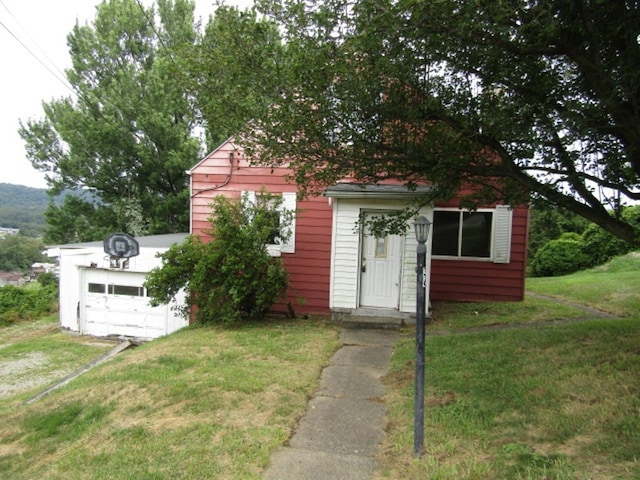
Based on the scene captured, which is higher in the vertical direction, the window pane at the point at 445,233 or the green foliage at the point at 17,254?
the window pane at the point at 445,233

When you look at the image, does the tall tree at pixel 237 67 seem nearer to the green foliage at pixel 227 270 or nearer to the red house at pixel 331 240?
the green foliage at pixel 227 270

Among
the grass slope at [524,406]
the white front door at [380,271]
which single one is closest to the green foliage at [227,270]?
the white front door at [380,271]

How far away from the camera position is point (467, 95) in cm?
454

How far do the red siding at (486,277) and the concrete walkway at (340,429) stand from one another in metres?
4.38

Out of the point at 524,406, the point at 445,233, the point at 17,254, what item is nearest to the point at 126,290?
the point at 445,233

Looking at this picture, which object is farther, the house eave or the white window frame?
the white window frame

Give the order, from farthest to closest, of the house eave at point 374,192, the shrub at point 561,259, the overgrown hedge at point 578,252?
the shrub at point 561,259 → the overgrown hedge at point 578,252 → the house eave at point 374,192

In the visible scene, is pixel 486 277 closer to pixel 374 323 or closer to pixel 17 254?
pixel 374 323

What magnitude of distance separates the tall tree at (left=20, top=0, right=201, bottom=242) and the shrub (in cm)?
1628

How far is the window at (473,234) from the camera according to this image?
31.3 feet

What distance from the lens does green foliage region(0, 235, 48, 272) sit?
45125mm

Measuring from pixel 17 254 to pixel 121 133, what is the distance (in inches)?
1453

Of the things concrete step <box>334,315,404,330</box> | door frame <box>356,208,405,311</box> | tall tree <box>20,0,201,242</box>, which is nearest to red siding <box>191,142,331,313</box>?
door frame <box>356,208,405,311</box>

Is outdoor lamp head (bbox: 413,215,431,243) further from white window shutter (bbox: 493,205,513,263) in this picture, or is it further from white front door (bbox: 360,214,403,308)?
white window shutter (bbox: 493,205,513,263)
